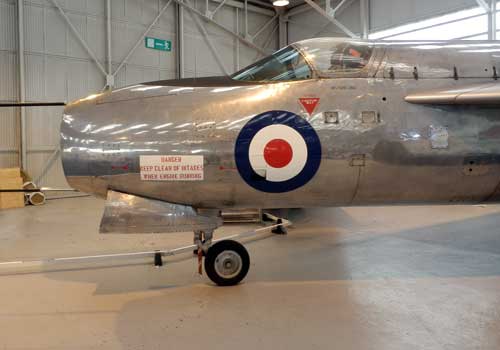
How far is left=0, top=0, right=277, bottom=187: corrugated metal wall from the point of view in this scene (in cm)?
1160

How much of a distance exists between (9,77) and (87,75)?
2.24 meters

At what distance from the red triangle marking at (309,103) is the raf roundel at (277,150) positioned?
124 millimetres

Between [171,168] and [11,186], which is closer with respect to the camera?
[171,168]

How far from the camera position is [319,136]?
3.80m

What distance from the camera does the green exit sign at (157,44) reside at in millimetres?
14125

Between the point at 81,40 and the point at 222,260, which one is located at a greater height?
the point at 81,40

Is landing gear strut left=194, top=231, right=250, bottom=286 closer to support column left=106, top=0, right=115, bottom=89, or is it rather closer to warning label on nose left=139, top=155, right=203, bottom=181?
warning label on nose left=139, top=155, right=203, bottom=181

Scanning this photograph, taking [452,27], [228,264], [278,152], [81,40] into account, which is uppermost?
[452,27]

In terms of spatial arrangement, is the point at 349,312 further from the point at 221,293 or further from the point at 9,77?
the point at 9,77

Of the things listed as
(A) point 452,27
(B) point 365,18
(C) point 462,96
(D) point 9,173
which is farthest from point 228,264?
(B) point 365,18

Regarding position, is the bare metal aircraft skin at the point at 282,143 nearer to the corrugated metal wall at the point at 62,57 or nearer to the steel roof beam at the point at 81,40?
the corrugated metal wall at the point at 62,57

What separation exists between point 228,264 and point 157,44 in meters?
12.0

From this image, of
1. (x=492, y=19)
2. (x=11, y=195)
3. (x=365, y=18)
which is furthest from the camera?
(x=365, y=18)

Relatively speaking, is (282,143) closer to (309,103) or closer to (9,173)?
(309,103)
